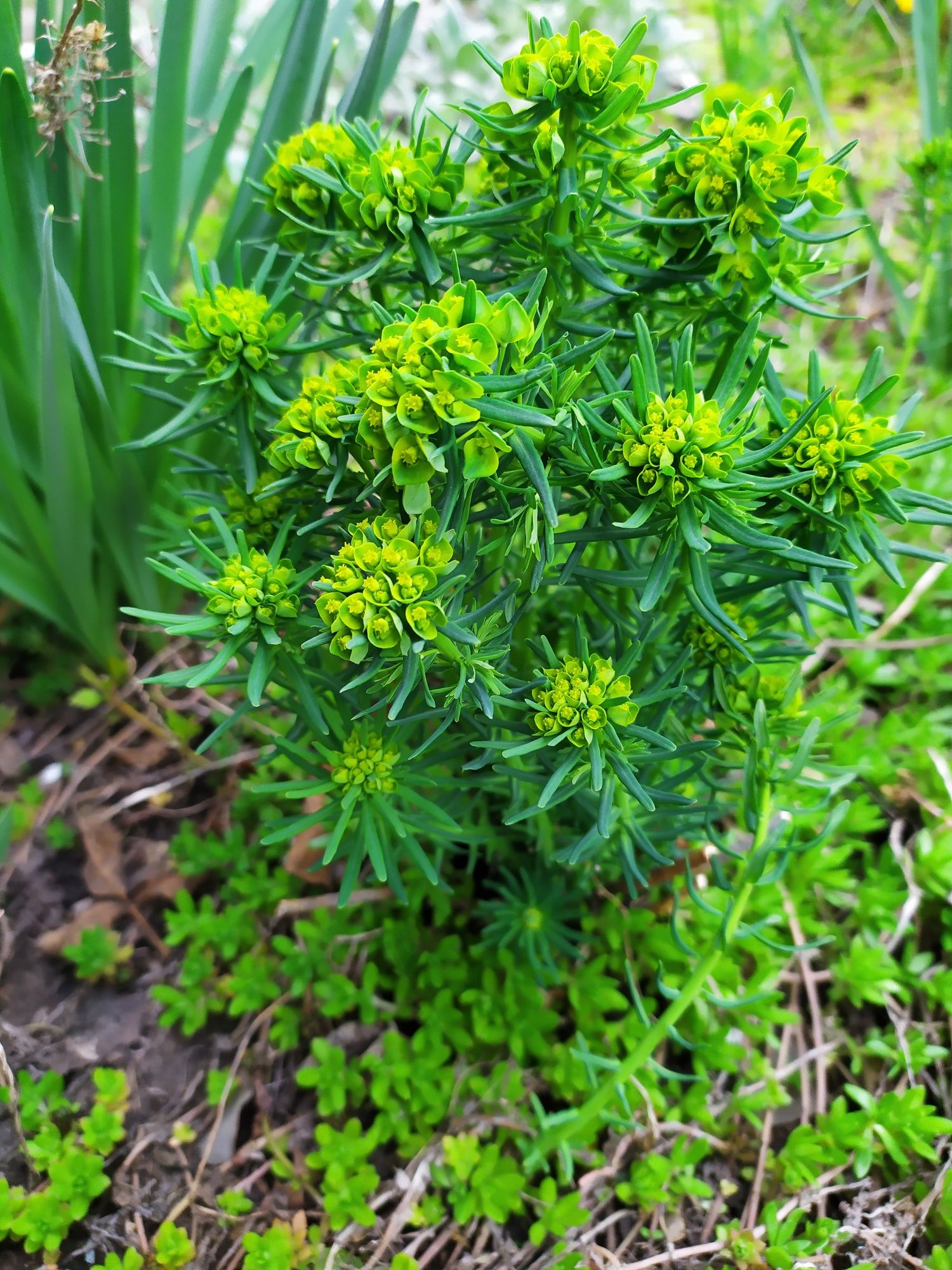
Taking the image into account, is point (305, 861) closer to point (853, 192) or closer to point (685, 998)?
point (685, 998)

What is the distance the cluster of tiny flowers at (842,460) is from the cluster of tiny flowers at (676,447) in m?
0.15

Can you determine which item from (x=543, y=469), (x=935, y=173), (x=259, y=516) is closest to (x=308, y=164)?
(x=259, y=516)

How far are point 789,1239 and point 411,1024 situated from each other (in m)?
0.76

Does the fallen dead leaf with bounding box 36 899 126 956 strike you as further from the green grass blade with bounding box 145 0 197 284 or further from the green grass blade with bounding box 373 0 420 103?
the green grass blade with bounding box 373 0 420 103

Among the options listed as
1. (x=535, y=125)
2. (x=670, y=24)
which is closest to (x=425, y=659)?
(x=535, y=125)

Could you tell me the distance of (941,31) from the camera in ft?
12.8

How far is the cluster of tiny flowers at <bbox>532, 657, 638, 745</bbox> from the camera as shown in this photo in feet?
3.59

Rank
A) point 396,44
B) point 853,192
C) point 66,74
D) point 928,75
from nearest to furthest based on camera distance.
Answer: point 66,74, point 396,44, point 853,192, point 928,75

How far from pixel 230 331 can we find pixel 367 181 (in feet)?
0.91

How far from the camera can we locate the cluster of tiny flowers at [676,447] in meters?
0.97

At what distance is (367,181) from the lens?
3.62 ft

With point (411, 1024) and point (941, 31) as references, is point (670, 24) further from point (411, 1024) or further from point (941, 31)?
point (411, 1024)

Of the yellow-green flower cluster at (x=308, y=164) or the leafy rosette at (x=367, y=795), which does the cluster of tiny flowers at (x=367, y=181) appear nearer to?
the yellow-green flower cluster at (x=308, y=164)

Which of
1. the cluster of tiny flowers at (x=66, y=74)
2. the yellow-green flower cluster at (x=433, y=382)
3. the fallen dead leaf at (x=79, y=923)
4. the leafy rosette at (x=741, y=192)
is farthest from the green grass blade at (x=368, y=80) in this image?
the fallen dead leaf at (x=79, y=923)
